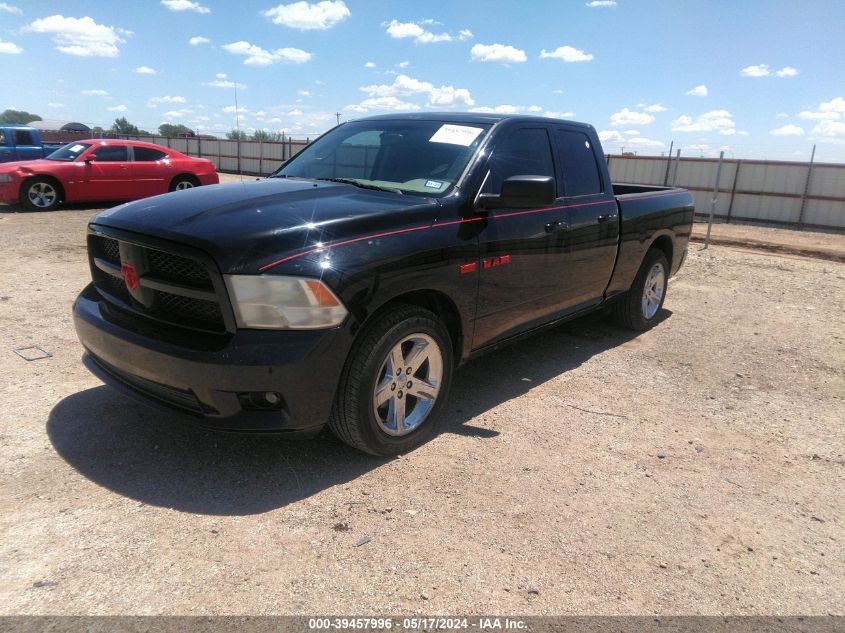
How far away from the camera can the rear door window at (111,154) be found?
13.1 meters

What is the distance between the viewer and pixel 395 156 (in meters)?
A: 3.99

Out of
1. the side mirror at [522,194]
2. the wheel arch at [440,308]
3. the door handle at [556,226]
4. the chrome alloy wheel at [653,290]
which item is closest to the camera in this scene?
the wheel arch at [440,308]

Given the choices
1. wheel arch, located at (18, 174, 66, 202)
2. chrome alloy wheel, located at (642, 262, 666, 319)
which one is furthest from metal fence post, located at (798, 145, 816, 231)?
wheel arch, located at (18, 174, 66, 202)

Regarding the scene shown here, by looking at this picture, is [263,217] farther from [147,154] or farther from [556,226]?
[147,154]

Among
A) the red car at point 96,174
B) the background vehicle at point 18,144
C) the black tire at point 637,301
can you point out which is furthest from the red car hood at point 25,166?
the black tire at point 637,301

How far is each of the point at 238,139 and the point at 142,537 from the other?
3284 centimetres

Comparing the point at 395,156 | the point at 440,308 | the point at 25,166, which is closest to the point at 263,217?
the point at 440,308

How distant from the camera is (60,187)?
41.6 ft

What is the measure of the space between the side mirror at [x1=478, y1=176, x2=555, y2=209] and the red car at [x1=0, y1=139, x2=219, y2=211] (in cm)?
1111

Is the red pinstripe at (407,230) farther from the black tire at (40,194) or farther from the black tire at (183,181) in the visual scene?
the black tire at (40,194)

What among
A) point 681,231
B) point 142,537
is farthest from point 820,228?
point 142,537

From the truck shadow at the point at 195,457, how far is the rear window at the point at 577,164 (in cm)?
174

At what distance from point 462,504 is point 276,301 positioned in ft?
4.33

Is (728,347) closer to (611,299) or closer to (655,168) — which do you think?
(611,299)
